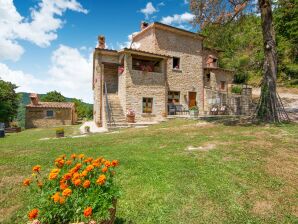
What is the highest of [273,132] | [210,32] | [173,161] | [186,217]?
[210,32]

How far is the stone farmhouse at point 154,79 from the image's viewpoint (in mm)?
17344

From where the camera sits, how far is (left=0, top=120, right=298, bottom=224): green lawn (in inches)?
146

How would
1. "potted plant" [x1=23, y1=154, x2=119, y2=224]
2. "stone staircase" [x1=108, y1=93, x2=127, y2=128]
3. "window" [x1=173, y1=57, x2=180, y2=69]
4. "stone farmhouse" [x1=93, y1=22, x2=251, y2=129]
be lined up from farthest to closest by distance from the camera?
1. "window" [x1=173, y1=57, x2=180, y2=69]
2. "stone farmhouse" [x1=93, y1=22, x2=251, y2=129]
3. "stone staircase" [x1=108, y1=93, x2=127, y2=128]
4. "potted plant" [x1=23, y1=154, x2=119, y2=224]

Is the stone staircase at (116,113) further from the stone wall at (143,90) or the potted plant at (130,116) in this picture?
the stone wall at (143,90)

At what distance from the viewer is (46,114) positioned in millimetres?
31500

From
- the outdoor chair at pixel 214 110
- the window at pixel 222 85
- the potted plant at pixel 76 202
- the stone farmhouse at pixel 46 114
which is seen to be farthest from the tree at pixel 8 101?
the potted plant at pixel 76 202

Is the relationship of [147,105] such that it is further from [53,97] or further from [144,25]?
[53,97]

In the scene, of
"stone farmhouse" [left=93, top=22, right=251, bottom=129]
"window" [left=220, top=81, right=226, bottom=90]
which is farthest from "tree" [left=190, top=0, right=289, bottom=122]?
"window" [left=220, top=81, right=226, bottom=90]

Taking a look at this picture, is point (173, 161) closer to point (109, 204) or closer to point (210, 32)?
point (109, 204)

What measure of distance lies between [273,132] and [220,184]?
5.69 m

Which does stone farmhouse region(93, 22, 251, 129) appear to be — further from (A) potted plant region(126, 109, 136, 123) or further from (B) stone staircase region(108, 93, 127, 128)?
(A) potted plant region(126, 109, 136, 123)

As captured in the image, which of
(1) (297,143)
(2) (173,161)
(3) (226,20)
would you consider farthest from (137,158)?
(3) (226,20)

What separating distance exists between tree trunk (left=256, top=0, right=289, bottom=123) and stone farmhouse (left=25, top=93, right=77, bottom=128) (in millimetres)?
28189

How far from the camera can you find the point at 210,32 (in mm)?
14156
